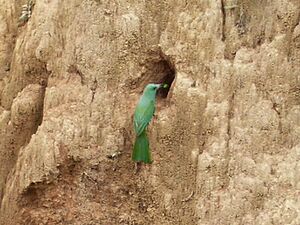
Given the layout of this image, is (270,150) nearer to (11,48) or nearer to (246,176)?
(246,176)

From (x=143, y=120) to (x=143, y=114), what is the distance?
0.04 meters

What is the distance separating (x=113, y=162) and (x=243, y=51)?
1.20m

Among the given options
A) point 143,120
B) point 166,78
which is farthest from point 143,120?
point 166,78

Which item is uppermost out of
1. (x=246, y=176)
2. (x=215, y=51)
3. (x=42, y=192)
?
(x=215, y=51)

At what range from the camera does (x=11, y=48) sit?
21.8 ft

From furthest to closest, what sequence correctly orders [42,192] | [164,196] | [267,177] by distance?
[42,192], [164,196], [267,177]

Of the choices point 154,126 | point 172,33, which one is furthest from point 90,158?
point 172,33

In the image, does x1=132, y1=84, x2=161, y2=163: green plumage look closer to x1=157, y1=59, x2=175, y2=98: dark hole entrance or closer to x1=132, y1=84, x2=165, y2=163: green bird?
x1=132, y1=84, x2=165, y2=163: green bird

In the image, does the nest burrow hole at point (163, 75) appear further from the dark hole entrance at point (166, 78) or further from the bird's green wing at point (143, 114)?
the bird's green wing at point (143, 114)

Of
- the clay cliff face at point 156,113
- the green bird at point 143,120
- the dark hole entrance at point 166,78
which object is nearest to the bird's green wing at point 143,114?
the green bird at point 143,120

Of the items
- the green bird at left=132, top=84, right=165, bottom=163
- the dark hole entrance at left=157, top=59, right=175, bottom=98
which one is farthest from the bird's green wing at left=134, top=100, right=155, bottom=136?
the dark hole entrance at left=157, top=59, right=175, bottom=98

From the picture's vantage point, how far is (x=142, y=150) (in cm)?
575

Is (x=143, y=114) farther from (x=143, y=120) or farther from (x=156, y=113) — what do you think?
(x=156, y=113)

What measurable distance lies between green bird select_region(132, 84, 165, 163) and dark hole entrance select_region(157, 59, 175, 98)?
17cm
